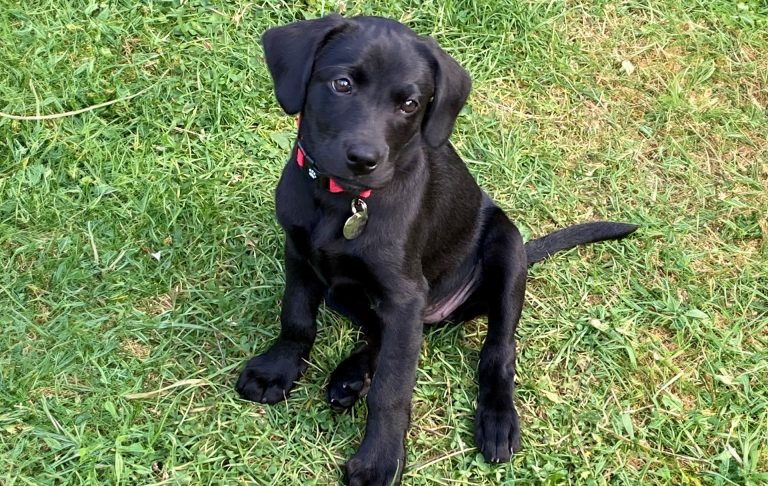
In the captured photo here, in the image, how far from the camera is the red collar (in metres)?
3.17

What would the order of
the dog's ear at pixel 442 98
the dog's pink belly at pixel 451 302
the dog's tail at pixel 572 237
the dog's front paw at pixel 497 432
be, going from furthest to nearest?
the dog's tail at pixel 572 237
the dog's pink belly at pixel 451 302
the dog's front paw at pixel 497 432
the dog's ear at pixel 442 98

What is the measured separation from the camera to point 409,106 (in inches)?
121

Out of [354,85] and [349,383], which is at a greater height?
[354,85]

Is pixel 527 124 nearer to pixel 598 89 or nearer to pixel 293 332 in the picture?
pixel 598 89

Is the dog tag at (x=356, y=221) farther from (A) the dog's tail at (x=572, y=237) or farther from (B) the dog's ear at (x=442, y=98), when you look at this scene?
(A) the dog's tail at (x=572, y=237)

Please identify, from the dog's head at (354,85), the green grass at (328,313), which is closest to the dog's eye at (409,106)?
the dog's head at (354,85)

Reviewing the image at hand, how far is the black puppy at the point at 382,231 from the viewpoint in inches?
118

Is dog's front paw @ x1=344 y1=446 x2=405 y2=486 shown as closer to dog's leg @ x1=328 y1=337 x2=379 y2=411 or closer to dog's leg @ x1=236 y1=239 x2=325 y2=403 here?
dog's leg @ x1=328 y1=337 x2=379 y2=411

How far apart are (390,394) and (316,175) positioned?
880mm

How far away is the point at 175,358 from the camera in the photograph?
379 cm

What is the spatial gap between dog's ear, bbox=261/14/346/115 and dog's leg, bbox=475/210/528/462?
1284 mm

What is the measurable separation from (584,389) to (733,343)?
80cm

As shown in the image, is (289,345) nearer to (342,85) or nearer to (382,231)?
(382,231)

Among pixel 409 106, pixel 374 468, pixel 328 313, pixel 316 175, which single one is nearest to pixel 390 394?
pixel 374 468
